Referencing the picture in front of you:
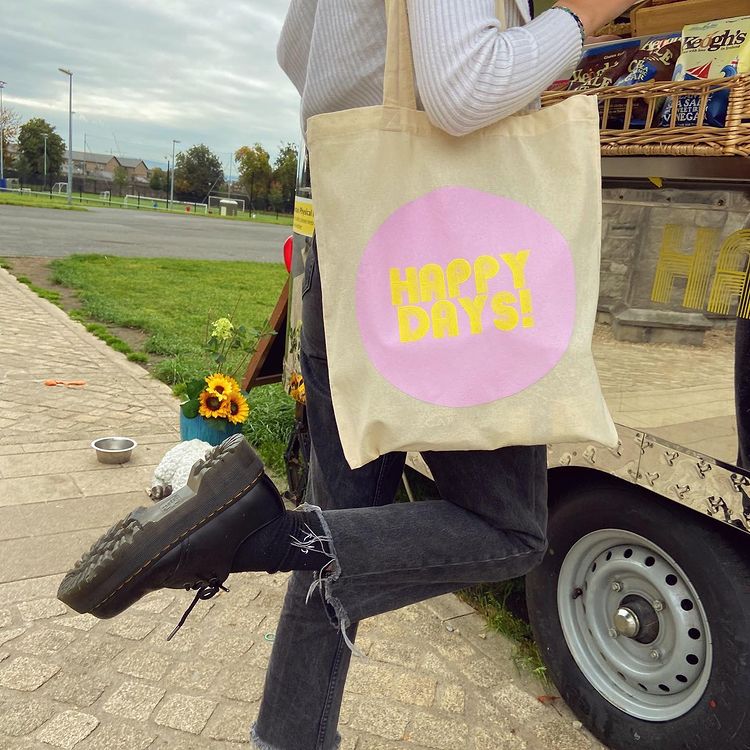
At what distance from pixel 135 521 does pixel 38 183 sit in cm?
8723

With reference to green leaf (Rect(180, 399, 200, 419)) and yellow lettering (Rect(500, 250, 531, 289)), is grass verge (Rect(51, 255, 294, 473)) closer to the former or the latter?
green leaf (Rect(180, 399, 200, 419))

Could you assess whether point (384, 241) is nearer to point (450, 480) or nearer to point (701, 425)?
point (450, 480)

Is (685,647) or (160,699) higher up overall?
(685,647)

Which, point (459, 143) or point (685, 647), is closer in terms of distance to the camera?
point (459, 143)

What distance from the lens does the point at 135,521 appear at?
4.74 ft

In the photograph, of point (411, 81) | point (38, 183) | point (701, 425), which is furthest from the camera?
point (38, 183)

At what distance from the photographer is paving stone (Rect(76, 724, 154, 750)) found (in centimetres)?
191

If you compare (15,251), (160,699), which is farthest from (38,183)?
(160,699)

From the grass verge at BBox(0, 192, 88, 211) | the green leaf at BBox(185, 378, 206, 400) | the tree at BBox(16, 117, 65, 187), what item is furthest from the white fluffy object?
the tree at BBox(16, 117, 65, 187)

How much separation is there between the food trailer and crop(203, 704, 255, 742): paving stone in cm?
92

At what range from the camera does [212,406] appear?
3613 mm

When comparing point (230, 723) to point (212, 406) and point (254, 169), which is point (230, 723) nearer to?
point (212, 406)

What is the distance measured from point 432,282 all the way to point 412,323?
8cm

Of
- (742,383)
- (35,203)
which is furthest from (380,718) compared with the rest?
(35,203)
